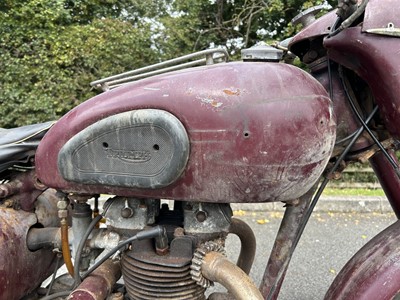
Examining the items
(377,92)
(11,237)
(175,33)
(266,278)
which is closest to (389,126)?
(377,92)

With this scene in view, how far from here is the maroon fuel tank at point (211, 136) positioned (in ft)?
3.37

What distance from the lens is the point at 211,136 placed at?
3.38 feet

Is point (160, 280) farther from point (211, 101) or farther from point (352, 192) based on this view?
point (352, 192)

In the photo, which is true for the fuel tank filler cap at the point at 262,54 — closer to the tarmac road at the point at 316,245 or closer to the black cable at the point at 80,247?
the black cable at the point at 80,247

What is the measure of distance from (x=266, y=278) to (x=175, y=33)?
670cm

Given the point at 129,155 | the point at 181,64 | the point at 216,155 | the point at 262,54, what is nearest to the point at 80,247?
the point at 129,155

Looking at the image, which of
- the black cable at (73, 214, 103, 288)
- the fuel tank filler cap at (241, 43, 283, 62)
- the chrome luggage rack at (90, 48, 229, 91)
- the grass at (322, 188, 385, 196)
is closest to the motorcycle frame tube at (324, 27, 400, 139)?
the fuel tank filler cap at (241, 43, 283, 62)

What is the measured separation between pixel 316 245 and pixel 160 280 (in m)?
2.46

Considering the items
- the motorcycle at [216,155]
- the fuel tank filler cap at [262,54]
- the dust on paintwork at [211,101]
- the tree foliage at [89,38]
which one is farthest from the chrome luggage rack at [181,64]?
the tree foliage at [89,38]

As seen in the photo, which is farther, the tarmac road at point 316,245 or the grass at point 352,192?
the grass at point 352,192

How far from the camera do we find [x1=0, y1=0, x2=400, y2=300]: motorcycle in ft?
3.40

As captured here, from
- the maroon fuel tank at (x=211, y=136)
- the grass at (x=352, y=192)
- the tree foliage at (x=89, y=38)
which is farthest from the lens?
the tree foliage at (x=89, y=38)

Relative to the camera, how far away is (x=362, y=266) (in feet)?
4.15

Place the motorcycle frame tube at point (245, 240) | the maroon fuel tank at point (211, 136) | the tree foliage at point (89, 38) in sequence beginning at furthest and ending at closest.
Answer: the tree foliage at point (89, 38)
the motorcycle frame tube at point (245, 240)
the maroon fuel tank at point (211, 136)
